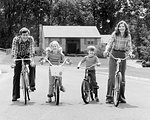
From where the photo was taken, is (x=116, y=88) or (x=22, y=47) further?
(x=22, y=47)

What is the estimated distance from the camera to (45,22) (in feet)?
319

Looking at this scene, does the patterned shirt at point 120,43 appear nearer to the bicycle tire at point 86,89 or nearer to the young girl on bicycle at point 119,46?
the young girl on bicycle at point 119,46

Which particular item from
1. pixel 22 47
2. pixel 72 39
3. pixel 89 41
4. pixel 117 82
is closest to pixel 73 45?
pixel 72 39

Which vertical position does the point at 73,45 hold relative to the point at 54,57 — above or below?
below

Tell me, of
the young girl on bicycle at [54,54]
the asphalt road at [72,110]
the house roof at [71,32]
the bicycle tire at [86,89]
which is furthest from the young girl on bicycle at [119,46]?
the house roof at [71,32]

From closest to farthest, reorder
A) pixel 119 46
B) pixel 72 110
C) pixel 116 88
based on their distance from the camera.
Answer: pixel 72 110, pixel 116 88, pixel 119 46

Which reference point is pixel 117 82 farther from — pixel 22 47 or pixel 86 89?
pixel 22 47

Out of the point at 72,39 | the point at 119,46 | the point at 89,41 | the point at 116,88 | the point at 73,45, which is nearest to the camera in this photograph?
the point at 116,88

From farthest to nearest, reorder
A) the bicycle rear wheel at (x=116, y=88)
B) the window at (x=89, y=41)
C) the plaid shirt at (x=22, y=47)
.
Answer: the window at (x=89, y=41), the plaid shirt at (x=22, y=47), the bicycle rear wheel at (x=116, y=88)

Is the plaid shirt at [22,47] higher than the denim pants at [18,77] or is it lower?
higher

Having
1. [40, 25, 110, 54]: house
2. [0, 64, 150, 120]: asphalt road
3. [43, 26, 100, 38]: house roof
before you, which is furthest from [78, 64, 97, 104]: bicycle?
[43, 26, 100, 38]: house roof

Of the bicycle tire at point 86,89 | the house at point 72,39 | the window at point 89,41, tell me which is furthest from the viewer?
the window at point 89,41

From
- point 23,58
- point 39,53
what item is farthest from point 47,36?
point 23,58

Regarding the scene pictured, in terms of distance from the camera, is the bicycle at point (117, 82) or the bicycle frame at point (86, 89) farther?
the bicycle frame at point (86, 89)
